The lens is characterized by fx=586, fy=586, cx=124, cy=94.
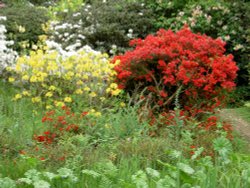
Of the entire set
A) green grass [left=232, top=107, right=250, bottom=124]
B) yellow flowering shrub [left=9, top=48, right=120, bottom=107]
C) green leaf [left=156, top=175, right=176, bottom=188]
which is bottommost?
green grass [left=232, top=107, right=250, bottom=124]

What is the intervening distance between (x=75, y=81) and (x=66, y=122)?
1742mm

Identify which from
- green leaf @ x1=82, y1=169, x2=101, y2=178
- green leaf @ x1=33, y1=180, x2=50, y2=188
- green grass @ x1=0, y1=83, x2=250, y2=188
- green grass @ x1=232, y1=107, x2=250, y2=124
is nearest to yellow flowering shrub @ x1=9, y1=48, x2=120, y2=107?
green grass @ x1=0, y1=83, x2=250, y2=188

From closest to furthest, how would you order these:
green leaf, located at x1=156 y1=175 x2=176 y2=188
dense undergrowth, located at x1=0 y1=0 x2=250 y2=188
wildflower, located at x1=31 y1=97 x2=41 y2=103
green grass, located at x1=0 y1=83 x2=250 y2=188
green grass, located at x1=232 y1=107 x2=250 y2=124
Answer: green leaf, located at x1=156 y1=175 x2=176 y2=188 < green grass, located at x1=0 y1=83 x2=250 y2=188 < dense undergrowth, located at x1=0 y1=0 x2=250 y2=188 < wildflower, located at x1=31 y1=97 x2=41 y2=103 < green grass, located at x1=232 y1=107 x2=250 y2=124

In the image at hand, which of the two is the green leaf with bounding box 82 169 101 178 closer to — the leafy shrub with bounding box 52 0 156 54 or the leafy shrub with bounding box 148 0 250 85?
the leafy shrub with bounding box 52 0 156 54

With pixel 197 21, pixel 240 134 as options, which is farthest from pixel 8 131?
pixel 197 21

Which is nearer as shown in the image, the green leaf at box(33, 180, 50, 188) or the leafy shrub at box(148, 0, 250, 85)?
the green leaf at box(33, 180, 50, 188)

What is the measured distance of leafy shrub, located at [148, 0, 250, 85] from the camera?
12703mm

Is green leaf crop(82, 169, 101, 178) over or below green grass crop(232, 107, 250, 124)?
over

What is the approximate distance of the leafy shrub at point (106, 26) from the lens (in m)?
12.7

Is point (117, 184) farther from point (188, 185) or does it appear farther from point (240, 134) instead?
point (240, 134)

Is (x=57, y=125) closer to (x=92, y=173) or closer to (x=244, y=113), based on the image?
(x=92, y=173)

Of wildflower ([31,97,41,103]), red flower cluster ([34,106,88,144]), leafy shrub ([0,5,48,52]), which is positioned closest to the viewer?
red flower cluster ([34,106,88,144])

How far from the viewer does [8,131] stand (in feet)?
23.0

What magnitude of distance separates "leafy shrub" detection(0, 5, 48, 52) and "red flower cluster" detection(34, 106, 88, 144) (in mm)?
5289
